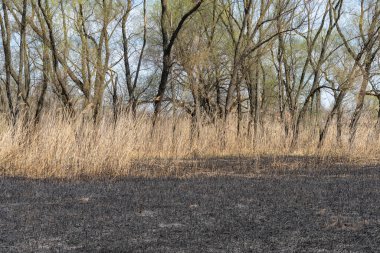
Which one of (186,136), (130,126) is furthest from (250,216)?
(186,136)

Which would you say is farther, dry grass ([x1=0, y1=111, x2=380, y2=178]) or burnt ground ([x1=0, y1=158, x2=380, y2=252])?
dry grass ([x1=0, y1=111, x2=380, y2=178])

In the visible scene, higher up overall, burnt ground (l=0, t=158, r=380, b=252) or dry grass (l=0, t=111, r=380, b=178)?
dry grass (l=0, t=111, r=380, b=178)

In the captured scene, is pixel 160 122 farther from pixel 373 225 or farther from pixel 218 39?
pixel 218 39

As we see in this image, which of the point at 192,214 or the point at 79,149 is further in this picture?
the point at 79,149

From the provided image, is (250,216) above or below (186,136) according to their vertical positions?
below

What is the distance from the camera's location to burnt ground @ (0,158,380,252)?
3.54 m

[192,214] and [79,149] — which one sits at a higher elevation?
[79,149]

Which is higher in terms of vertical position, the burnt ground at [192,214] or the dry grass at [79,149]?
the dry grass at [79,149]

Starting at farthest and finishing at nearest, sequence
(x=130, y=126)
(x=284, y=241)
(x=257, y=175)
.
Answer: (x=130, y=126), (x=257, y=175), (x=284, y=241)

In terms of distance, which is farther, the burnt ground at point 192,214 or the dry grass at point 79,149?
the dry grass at point 79,149

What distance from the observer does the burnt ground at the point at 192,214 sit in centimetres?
354

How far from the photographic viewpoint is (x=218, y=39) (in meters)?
21.1

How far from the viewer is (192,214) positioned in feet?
15.0

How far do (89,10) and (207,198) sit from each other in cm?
1353
